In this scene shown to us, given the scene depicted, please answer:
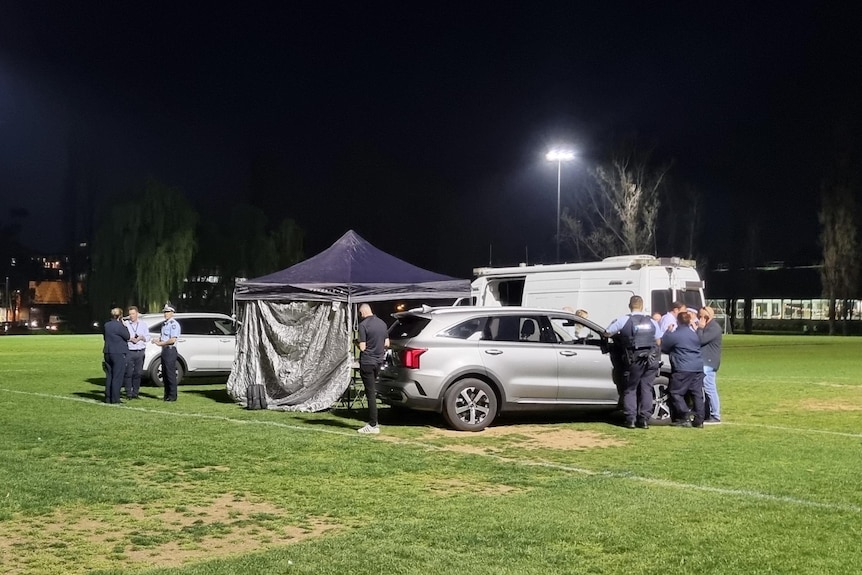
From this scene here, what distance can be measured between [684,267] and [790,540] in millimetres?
13666

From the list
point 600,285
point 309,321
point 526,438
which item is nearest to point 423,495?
point 526,438

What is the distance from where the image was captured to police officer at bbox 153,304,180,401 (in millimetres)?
16219

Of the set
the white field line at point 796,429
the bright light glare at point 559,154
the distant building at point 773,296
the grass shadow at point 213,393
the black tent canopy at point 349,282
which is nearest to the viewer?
the white field line at point 796,429

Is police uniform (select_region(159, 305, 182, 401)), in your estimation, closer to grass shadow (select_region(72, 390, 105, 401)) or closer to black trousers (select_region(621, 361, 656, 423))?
grass shadow (select_region(72, 390, 105, 401))

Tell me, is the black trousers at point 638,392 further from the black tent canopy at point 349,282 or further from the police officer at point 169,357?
the police officer at point 169,357

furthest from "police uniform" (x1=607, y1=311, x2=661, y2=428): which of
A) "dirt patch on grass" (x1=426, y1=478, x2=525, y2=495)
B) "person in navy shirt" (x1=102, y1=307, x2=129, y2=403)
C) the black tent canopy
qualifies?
"person in navy shirt" (x1=102, y1=307, x2=129, y2=403)

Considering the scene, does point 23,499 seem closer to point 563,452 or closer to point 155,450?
point 155,450

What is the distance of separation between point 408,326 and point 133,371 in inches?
268

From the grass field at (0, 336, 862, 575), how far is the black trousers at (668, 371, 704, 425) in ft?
1.02

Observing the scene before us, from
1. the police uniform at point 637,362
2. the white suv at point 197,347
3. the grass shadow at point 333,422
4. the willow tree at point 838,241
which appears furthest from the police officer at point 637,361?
the willow tree at point 838,241

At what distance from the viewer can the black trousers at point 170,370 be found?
53.2 ft

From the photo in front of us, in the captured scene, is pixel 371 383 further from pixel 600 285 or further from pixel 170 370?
pixel 600 285

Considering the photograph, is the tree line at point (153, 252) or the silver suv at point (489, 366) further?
the tree line at point (153, 252)

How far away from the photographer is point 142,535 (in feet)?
21.5
